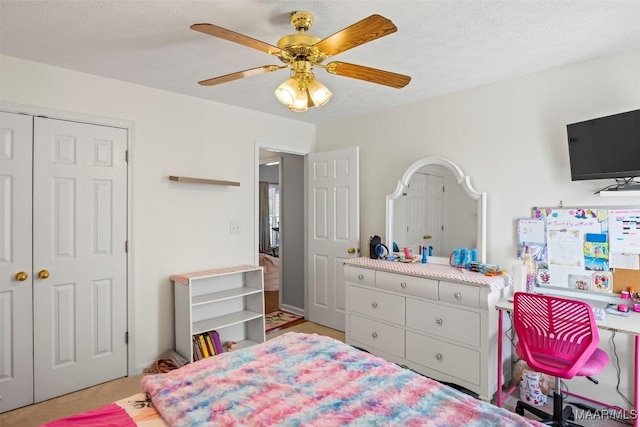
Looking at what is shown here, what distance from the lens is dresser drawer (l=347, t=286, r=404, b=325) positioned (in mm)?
3016

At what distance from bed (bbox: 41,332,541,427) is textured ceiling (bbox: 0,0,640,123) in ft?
5.79

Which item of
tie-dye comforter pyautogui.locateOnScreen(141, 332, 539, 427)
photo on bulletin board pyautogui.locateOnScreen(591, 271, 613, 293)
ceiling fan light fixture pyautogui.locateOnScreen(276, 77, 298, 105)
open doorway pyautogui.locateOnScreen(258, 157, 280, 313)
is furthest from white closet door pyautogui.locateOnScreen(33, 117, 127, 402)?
photo on bulletin board pyautogui.locateOnScreen(591, 271, 613, 293)

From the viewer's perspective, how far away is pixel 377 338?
10.4ft

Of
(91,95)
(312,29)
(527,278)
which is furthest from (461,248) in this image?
(91,95)

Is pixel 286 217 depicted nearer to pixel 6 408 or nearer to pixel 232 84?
pixel 232 84

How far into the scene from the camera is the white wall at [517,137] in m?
2.41

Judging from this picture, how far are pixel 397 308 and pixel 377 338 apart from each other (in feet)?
1.20

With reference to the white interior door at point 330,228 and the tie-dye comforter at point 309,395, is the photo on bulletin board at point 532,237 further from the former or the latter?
the tie-dye comforter at point 309,395

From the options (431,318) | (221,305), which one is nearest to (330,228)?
(221,305)

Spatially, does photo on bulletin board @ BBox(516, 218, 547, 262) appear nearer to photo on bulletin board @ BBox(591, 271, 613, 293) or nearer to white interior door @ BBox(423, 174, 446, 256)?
photo on bulletin board @ BBox(591, 271, 613, 293)

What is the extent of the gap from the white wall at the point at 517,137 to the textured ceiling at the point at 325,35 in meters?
0.14

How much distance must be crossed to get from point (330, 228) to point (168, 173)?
1.75 metres

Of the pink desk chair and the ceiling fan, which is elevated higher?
the ceiling fan

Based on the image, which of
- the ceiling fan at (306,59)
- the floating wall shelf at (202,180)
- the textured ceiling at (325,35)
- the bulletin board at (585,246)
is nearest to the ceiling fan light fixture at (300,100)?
the ceiling fan at (306,59)
